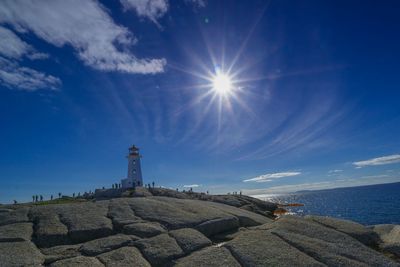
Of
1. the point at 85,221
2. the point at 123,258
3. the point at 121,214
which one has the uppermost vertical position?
the point at 121,214

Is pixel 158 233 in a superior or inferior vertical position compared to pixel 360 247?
superior

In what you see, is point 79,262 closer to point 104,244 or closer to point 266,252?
point 104,244

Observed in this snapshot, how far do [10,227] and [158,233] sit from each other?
899 cm

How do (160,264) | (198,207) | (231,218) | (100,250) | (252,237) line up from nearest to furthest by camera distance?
(160,264) < (100,250) < (252,237) < (231,218) < (198,207)

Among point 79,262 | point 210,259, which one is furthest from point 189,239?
point 79,262

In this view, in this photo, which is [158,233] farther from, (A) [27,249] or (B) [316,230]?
(B) [316,230]

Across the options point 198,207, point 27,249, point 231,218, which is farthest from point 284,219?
point 27,249

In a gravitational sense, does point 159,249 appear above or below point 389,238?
above

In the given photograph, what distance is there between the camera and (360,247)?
1516 centimetres

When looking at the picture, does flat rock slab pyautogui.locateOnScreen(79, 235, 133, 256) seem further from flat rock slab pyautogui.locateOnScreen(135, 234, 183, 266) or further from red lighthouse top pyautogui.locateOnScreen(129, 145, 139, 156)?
red lighthouse top pyautogui.locateOnScreen(129, 145, 139, 156)

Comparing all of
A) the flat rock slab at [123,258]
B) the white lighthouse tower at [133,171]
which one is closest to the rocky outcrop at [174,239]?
the flat rock slab at [123,258]

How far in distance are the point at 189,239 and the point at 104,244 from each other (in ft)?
14.5

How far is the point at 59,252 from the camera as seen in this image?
13.5 meters

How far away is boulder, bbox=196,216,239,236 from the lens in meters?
17.0
